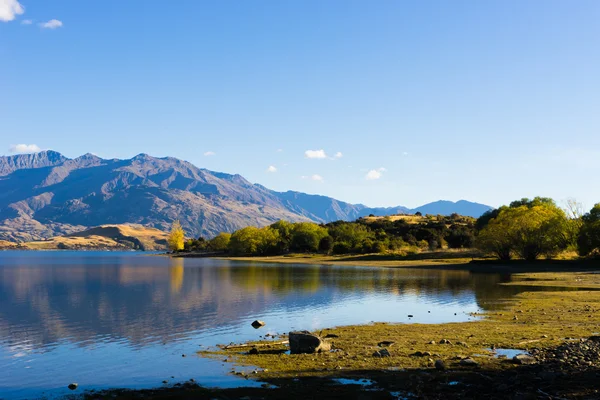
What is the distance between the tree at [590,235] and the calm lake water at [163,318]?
137 ft

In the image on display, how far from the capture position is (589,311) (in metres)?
39.0

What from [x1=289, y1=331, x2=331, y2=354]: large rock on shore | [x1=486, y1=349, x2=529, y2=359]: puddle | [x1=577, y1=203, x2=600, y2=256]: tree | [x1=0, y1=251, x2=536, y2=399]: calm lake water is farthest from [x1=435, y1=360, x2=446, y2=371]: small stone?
[x1=577, y1=203, x2=600, y2=256]: tree

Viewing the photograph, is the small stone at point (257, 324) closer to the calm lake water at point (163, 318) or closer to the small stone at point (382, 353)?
the calm lake water at point (163, 318)

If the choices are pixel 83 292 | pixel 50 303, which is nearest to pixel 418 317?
pixel 50 303

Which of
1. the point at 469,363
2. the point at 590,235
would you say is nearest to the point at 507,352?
the point at 469,363

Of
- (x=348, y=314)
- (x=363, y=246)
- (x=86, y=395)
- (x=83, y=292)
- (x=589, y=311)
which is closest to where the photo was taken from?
(x=86, y=395)

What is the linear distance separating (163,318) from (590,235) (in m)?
88.1

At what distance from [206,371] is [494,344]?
14.4 metres

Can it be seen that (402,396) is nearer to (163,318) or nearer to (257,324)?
(257,324)

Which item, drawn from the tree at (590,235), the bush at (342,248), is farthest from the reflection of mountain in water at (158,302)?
the bush at (342,248)

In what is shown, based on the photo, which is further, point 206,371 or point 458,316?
point 458,316

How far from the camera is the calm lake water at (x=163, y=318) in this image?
78.0 ft

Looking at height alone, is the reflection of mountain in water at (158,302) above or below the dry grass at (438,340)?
below

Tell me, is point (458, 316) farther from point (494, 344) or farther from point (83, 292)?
point (83, 292)
